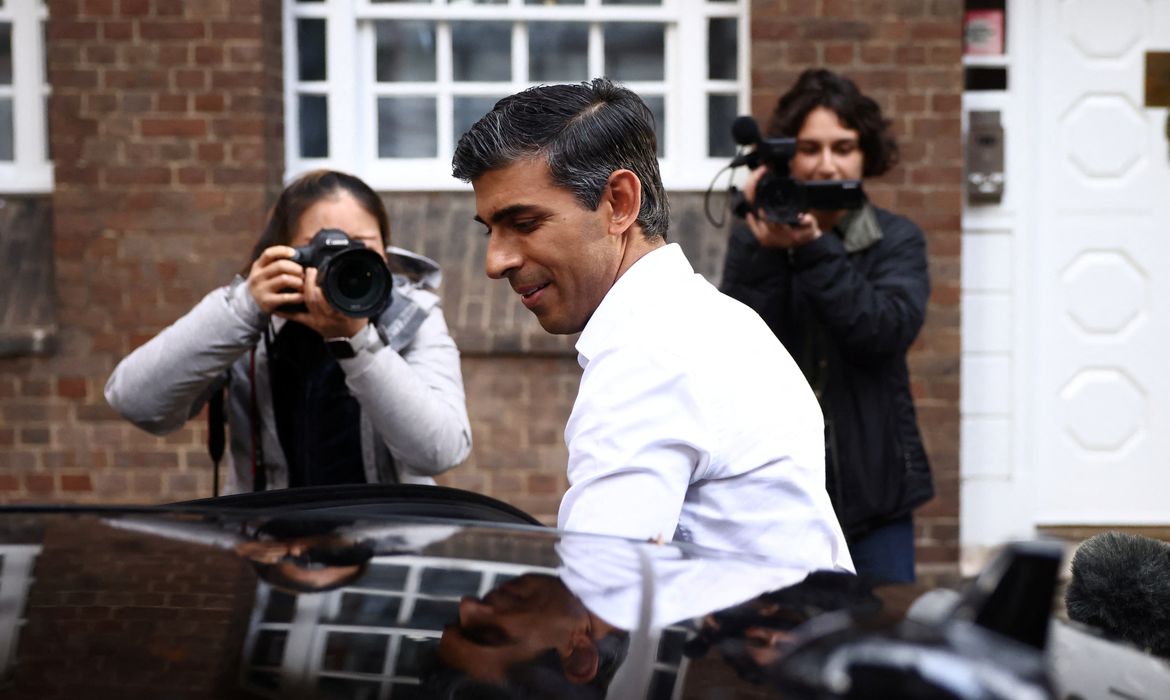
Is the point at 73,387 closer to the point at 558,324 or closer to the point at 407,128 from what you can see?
the point at 407,128

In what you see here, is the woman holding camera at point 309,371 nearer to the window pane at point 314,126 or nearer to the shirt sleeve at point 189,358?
the shirt sleeve at point 189,358

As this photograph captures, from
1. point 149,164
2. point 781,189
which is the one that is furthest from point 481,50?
point 781,189

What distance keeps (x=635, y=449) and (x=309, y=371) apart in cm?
158

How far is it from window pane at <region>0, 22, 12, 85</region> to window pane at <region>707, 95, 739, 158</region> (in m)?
3.18

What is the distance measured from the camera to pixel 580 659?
1.30m

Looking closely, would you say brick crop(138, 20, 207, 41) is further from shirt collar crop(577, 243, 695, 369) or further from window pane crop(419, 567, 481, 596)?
window pane crop(419, 567, 481, 596)

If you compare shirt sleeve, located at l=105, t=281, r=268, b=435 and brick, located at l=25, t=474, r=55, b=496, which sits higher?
shirt sleeve, located at l=105, t=281, r=268, b=435

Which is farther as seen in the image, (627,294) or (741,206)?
(741,206)

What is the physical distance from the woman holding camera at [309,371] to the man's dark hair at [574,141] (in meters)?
0.90

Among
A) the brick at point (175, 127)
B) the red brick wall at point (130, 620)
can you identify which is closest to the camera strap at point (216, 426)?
the red brick wall at point (130, 620)

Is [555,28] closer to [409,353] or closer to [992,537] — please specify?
[992,537]

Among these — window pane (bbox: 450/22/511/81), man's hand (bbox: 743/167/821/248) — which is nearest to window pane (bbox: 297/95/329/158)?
window pane (bbox: 450/22/511/81)

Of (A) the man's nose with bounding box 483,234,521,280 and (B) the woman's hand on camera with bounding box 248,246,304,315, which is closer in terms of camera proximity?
(A) the man's nose with bounding box 483,234,521,280

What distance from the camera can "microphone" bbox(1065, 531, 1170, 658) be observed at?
192 centimetres
